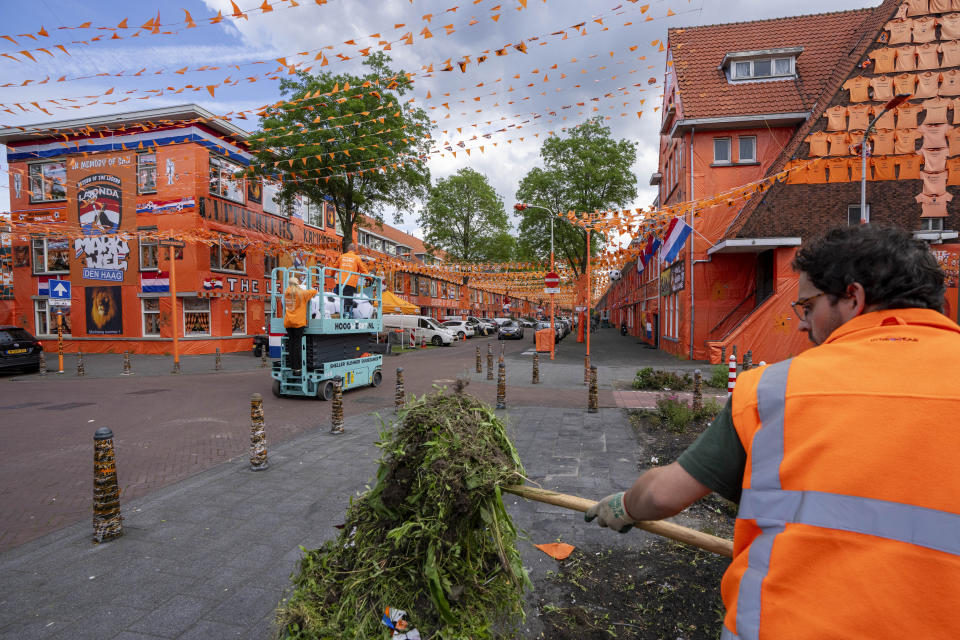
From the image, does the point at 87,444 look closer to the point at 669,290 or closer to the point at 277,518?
the point at 277,518

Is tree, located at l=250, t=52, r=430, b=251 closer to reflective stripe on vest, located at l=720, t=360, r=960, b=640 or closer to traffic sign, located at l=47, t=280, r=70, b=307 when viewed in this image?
traffic sign, located at l=47, t=280, r=70, b=307

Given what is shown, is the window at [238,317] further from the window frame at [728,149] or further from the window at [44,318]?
the window frame at [728,149]

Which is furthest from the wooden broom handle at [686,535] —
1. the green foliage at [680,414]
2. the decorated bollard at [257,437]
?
the green foliage at [680,414]

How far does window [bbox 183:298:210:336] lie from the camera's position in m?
22.6

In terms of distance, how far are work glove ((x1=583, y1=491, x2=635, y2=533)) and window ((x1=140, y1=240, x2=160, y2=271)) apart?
2618 centimetres

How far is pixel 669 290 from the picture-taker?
878 inches

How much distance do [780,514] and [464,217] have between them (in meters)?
43.2

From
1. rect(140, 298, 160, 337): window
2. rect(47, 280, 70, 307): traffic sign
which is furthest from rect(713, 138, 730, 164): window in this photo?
rect(140, 298, 160, 337): window

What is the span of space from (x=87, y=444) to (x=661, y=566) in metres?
8.39

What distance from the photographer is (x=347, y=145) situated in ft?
69.0

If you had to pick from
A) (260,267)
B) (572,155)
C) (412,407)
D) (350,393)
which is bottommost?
(350,393)

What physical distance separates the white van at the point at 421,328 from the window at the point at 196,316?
10.4 m

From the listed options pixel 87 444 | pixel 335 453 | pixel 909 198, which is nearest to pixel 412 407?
pixel 335 453

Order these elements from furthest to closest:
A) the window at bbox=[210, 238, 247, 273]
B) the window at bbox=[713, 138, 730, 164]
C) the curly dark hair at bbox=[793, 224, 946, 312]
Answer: the window at bbox=[210, 238, 247, 273] < the window at bbox=[713, 138, 730, 164] < the curly dark hair at bbox=[793, 224, 946, 312]
